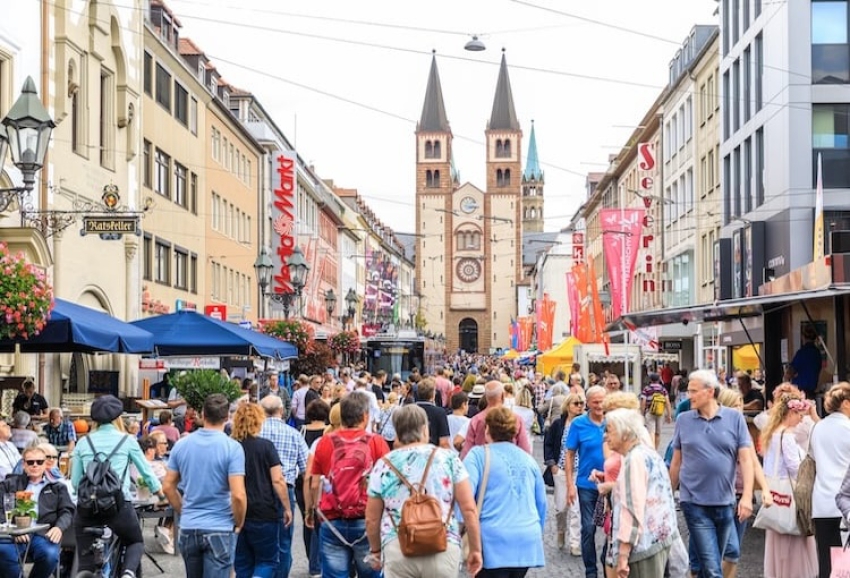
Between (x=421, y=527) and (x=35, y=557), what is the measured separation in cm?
410

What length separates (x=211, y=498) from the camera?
8453mm

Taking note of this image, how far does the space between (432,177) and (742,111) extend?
105410 mm

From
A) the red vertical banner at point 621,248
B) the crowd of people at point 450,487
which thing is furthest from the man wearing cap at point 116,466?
the red vertical banner at point 621,248

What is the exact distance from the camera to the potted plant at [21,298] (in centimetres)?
1400

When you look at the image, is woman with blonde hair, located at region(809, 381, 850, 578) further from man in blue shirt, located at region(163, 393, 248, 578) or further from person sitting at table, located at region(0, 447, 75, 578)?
person sitting at table, located at region(0, 447, 75, 578)

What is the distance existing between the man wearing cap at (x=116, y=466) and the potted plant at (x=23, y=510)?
482mm

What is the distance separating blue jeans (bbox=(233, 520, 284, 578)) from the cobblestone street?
97.3 inches

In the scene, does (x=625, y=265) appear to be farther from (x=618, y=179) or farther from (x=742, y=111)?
(x=618, y=179)

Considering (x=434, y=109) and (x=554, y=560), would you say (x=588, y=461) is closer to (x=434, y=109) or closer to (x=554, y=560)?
(x=554, y=560)

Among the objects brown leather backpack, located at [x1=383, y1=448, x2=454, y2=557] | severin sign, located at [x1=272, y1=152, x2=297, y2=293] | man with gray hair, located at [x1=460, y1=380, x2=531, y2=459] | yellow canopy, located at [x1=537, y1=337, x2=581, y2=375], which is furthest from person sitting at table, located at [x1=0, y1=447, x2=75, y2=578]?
severin sign, located at [x1=272, y1=152, x2=297, y2=293]

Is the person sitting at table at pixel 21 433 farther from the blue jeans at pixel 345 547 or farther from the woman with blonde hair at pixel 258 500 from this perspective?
the blue jeans at pixel 345 547

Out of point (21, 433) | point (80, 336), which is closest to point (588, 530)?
point (21, 433)

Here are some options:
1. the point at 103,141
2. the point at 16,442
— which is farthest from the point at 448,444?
the point at 103,141

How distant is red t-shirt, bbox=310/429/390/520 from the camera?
8445 mm
